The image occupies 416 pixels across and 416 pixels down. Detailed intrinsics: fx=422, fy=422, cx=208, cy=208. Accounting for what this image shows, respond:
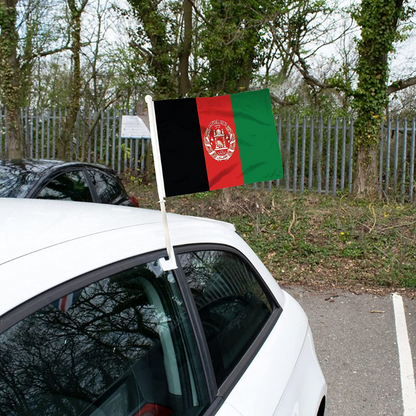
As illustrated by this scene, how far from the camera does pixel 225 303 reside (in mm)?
1767

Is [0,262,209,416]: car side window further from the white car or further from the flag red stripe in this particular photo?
the flag red stripe

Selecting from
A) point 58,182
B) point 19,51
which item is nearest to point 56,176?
point 58,182

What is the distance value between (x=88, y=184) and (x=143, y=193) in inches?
252

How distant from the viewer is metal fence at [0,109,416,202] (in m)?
10.8

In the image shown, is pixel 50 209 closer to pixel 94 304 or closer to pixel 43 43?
pixel 94 304

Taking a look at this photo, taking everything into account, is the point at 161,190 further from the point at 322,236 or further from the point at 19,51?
the point at 19,51

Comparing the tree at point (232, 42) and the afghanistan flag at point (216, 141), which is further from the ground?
the tree at point (232, 42)

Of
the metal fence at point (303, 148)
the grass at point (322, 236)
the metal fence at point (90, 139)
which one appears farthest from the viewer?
the metal fence at point (90, 139)

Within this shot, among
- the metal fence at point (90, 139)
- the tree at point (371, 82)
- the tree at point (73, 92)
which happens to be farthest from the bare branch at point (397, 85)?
the tree at point (73, 92)

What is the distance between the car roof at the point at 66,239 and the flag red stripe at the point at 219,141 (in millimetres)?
442

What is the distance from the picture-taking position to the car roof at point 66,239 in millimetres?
983

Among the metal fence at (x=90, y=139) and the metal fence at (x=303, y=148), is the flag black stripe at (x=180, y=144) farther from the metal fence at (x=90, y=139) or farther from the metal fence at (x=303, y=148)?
the metal fence at (x=90, y=139)

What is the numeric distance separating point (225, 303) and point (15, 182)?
11.3 feet

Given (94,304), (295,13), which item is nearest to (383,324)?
(94,304)
